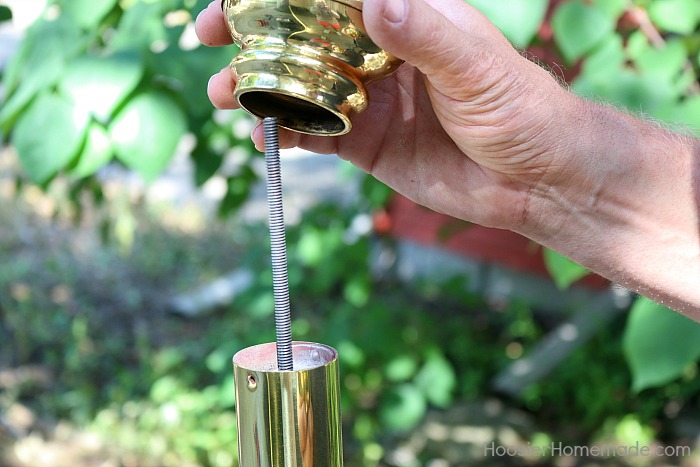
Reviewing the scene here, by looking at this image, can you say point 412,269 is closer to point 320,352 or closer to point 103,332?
point 103,332

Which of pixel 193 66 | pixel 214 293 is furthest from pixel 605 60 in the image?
pixel 214 293

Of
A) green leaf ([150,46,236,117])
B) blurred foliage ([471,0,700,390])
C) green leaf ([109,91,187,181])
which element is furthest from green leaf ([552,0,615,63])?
green leaf ([109,91,187,181])

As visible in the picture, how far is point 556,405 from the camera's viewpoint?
3.47m

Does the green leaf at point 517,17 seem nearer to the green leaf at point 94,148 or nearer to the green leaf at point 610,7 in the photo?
the green leaf at point 610,7

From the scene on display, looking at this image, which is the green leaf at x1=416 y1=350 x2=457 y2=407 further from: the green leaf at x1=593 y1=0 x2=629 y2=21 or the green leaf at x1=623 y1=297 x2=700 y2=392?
the green leaf at x1=593 y1=0 x2=629 y2=21

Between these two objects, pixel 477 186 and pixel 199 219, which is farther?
pixel 199 219

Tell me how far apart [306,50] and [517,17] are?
2.20ft

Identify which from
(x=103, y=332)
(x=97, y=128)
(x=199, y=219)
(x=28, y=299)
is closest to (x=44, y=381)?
(x=103, y=332)

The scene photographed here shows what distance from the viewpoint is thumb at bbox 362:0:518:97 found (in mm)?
674

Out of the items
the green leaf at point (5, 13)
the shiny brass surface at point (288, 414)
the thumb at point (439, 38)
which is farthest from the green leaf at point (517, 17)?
the green leaf at point (5, 13)

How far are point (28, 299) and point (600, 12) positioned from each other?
3.64m

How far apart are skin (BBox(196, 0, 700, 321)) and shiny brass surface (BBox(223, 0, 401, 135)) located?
218 mm

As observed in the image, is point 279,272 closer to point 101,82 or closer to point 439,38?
point 439,38

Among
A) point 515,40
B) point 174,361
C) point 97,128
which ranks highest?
point 515,40
